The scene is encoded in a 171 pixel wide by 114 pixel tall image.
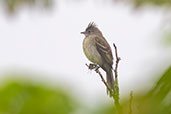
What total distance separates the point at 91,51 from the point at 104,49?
10 cm

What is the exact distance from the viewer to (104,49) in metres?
3.73

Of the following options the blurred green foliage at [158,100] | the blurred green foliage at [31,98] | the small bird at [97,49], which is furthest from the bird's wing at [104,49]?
the blurred green foliage at [158,100]

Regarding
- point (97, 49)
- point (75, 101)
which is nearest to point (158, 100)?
point (75, 101)

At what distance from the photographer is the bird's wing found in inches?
136

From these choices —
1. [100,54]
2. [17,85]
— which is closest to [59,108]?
[17,85]

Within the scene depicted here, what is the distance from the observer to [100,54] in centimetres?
391

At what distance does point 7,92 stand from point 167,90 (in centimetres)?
111

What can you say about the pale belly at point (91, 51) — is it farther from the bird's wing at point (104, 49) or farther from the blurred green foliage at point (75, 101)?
the blurred green foliage at point (75, 101)

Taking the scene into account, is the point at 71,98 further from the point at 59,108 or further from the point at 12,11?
the point at 12,11

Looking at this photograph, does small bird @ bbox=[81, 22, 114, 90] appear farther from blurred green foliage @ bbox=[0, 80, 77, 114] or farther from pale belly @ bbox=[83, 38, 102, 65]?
blurred green foliage @ bbox=[0, 80, 77, 114]

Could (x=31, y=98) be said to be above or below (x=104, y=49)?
below

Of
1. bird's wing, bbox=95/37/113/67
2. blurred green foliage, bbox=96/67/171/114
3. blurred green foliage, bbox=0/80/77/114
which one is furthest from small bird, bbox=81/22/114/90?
blurred green foliage, bbox=96/67/171/114

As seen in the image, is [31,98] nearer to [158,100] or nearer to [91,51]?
[158,100]

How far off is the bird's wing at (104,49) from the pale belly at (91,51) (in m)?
0.04
